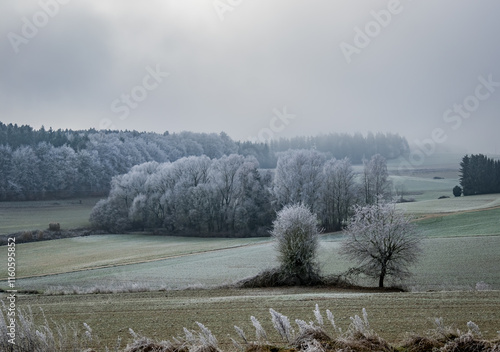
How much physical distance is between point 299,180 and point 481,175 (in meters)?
33.2

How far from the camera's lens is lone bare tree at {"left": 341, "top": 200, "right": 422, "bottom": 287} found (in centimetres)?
2983

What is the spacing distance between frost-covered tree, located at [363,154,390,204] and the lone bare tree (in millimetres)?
39821

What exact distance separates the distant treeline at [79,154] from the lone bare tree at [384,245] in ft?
237

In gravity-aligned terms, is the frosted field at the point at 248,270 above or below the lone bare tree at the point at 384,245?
below

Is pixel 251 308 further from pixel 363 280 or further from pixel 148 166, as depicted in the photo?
pixel 148 166

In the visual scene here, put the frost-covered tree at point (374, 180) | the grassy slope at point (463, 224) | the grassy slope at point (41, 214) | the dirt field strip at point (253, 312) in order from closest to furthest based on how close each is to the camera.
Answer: the dirt field strip at point (253, 312) < the grassy slope at point (463, 224) < the frost-covered tree at point (374, 180) < the grassy slope at point (41, 214)

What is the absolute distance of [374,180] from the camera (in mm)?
71375

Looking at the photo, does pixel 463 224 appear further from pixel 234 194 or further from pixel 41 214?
pixel 41 214

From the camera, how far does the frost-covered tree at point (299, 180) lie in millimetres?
67750

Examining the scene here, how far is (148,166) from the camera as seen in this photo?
87.4 metres

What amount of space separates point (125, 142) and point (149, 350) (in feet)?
344

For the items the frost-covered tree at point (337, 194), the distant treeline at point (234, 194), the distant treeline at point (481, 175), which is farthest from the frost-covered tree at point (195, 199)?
the distant treeline at point (481, 175)

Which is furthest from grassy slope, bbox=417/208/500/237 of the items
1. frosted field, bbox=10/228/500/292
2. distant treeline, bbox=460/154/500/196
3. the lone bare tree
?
distant treeline, bbox=460/154/500/196

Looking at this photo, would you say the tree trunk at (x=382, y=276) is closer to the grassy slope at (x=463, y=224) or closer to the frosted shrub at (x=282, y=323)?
the grassy slope at (x=463, y=224)
